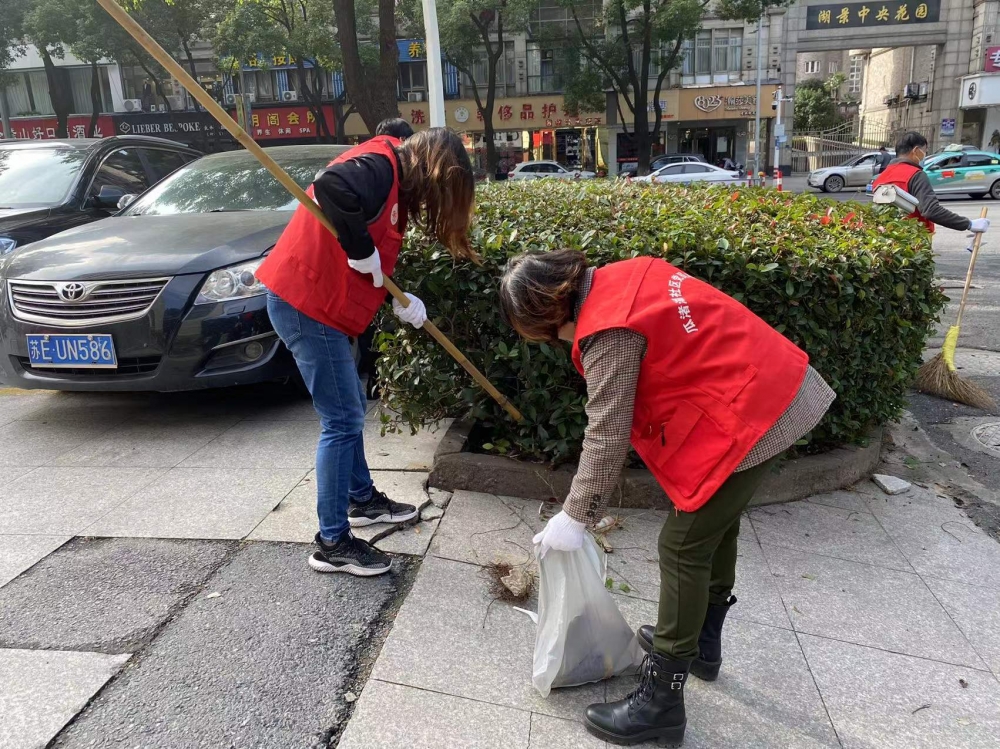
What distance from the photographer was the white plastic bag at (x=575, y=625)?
2.14m

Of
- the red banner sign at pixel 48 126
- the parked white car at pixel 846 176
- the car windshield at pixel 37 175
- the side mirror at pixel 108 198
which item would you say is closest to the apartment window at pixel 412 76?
the red banner sign at pixel 48 126

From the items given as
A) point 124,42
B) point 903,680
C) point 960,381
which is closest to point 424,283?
point 903,680

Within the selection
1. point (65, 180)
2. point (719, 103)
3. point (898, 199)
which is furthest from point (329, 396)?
point (719, 103)

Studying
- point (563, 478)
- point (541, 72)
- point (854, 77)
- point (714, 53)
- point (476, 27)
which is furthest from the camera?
point (854, 77)

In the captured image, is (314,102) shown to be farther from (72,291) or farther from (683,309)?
(683,309)

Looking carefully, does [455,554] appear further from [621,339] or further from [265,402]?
[265,402]

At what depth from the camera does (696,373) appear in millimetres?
1862

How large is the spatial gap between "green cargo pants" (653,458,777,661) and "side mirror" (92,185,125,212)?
5.57m

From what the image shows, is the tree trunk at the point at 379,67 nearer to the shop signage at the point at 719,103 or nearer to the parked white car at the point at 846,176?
the parked white car at the point at 846,176

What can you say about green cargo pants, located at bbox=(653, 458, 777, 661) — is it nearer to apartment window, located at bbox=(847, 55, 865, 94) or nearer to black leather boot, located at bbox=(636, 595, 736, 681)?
black leather boot, located at bbox=(636, 595, 736, 681)

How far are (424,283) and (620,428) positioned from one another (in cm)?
167

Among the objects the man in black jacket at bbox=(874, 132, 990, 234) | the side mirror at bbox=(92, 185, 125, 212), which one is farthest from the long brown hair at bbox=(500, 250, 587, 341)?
the side mirror at bbox=(92, 185, 125, 212)

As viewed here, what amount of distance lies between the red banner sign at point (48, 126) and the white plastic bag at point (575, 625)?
39076 millimetres

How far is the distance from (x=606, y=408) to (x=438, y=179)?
1111 mm
